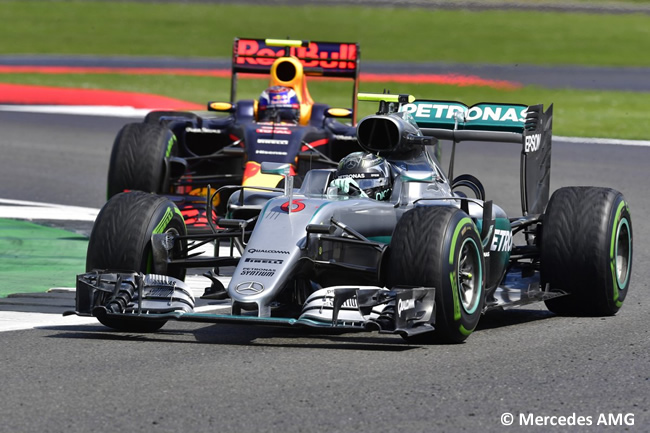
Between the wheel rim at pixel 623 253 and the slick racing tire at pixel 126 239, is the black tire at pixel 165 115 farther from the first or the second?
the wheel rim at pixel 623 253

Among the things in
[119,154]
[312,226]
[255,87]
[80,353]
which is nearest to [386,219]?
[312,226]

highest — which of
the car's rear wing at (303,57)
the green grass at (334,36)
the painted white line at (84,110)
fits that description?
the green grass at (334,36)

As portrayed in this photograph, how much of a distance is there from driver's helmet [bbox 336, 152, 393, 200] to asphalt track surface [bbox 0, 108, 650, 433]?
3.66ft

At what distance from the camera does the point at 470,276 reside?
26.6 feet

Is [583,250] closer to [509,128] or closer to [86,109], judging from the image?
[509,128]

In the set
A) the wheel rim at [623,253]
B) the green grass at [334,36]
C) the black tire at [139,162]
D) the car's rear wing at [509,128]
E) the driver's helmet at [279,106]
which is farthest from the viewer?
the green grass at [334,36]

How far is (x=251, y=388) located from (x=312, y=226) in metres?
1.58

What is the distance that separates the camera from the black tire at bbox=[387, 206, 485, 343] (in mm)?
7594

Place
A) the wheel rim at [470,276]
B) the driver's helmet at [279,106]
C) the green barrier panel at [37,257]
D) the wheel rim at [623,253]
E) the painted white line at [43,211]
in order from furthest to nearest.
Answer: the driver's helmet at [279,106] < the painted white line at [43,211] < the green barrier panel at [37,257] < the wheel rim at [623,253] < the wheel rim at [470,276]

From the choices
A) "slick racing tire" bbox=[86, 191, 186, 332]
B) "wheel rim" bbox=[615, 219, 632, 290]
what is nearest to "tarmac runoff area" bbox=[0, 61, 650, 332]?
"slick racing tire" bbox=[86, 191, 186, 332]

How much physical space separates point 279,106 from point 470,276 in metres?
6.99

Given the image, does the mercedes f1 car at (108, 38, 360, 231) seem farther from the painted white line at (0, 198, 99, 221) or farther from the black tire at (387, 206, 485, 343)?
the black tire at (387, 206, 485, 343)

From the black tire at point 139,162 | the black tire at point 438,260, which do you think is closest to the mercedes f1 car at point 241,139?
the black tire at point 139,162

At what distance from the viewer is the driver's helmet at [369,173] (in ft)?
29.2
